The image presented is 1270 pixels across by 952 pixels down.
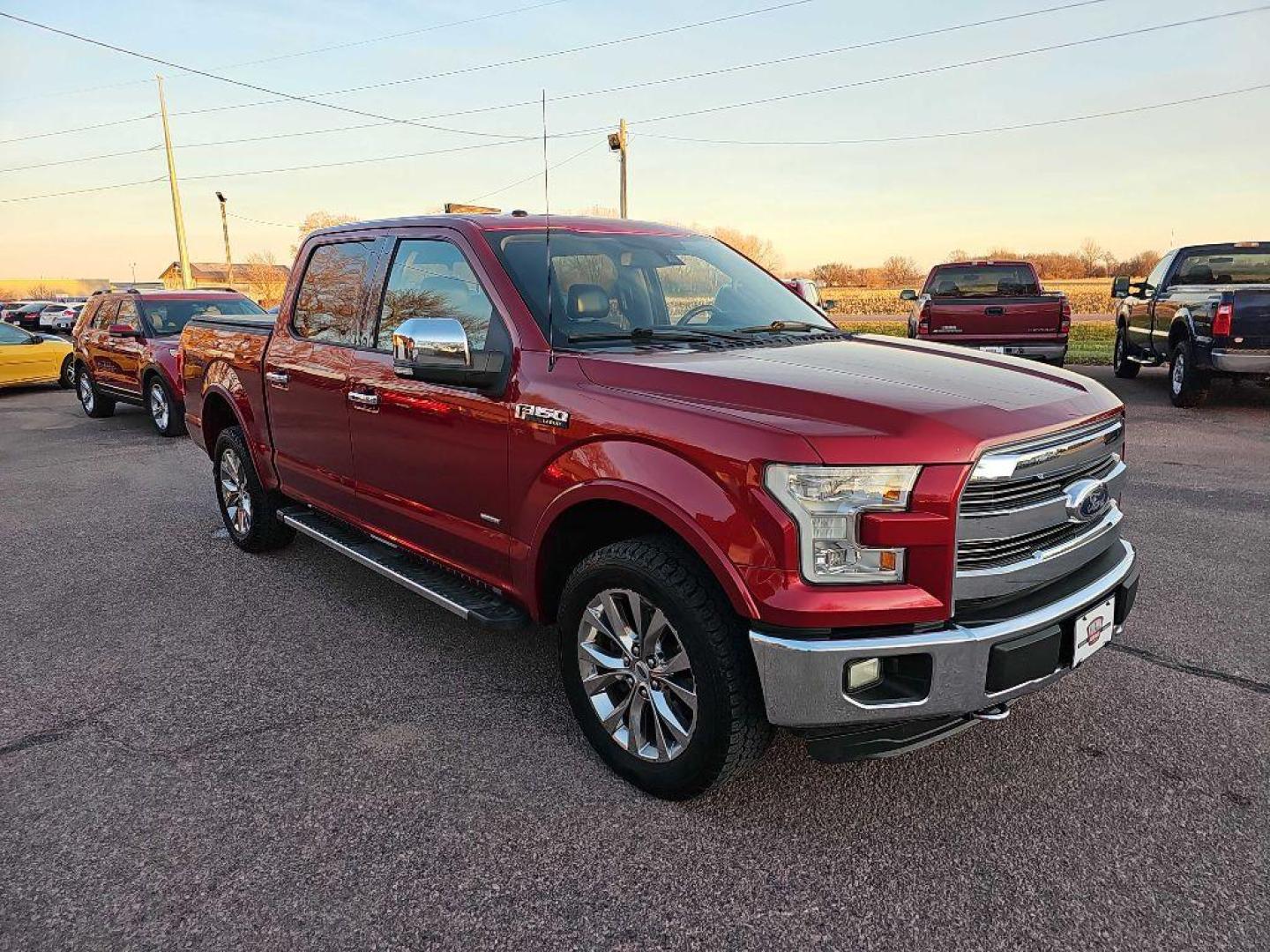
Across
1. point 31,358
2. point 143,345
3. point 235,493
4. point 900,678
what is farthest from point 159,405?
point 900,678

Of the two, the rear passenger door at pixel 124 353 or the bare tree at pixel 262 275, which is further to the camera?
the bare tree at pixel 262 275

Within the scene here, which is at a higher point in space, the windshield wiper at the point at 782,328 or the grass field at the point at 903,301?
the windshield wiper at the point at 782,328

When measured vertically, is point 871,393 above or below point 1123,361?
above

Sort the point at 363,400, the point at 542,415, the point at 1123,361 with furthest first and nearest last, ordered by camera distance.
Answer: the point at 1123,361, the point at 363,400, the point at 542,415

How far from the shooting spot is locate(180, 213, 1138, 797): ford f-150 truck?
2.41 meters

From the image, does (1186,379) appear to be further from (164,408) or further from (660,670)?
(164,408)

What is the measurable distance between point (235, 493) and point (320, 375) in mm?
1817

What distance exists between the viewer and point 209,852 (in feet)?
8.77

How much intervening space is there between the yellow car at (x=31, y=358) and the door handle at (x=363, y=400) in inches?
570

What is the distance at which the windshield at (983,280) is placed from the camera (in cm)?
1337

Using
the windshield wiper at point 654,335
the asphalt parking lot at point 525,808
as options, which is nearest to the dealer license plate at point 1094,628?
the asphalt parking lot at point 525,808

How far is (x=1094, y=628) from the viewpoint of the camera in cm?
280

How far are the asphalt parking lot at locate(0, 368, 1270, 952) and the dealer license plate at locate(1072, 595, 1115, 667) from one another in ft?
1.67

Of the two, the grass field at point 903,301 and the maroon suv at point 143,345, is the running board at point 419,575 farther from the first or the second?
the grass field at point 903,301
